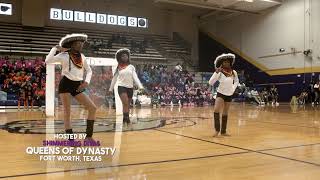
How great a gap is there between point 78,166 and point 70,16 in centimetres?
2236

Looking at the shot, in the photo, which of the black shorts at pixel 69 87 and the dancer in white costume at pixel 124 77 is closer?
the black shorts at pixel 69 87

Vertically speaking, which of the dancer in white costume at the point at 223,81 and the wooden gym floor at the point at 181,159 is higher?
the dancer in white costume at the point at 223,81

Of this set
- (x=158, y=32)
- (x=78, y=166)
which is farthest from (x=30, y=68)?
(x=78, y=166)

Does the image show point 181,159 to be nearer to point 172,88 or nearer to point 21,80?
point 21,80

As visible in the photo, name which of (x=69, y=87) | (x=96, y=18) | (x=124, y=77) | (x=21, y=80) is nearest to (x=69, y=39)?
(x=69, y=87)

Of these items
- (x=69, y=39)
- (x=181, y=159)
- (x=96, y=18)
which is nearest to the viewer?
(x=181, y=159)

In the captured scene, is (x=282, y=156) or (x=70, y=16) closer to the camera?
(x=282, y=156)

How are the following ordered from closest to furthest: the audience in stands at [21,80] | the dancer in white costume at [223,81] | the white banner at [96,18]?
the dancer in white costume at [223,81], the audience in stands at [21,80], the white banner at [96,18]

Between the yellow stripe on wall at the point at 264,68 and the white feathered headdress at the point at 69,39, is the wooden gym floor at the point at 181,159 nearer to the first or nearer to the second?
the white feathered headdress at the point at 69,39

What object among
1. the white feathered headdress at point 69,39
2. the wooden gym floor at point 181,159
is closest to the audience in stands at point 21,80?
the wooden gym floor at point 181,159

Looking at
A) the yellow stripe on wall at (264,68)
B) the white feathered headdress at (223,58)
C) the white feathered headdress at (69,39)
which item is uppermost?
the yellow stripe on wall at (264,68)

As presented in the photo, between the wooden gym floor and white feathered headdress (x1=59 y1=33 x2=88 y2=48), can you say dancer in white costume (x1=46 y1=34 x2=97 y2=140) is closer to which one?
white feathered headdress (x1=59 y1=33 x2=88 y2=48)

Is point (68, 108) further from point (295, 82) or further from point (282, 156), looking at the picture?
point (295, 82)

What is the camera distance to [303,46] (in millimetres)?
21031
